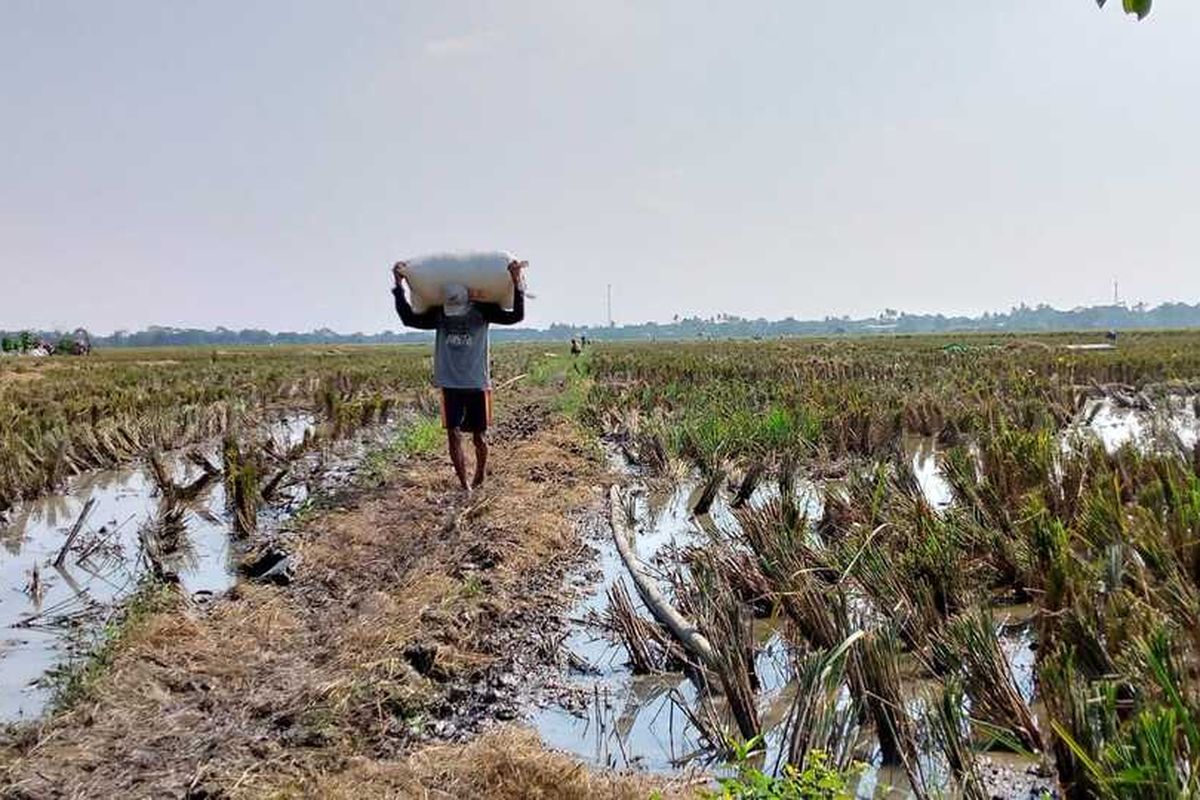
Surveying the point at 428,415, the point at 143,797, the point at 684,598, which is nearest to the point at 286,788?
the point at 143,797

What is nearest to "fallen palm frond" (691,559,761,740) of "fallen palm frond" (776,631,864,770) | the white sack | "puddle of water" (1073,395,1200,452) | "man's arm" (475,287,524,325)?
"fallen palm frond" (776,631,864,770)

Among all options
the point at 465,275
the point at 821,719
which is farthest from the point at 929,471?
the point at 821,719

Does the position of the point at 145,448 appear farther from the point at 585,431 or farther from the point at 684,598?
the point at 684,598

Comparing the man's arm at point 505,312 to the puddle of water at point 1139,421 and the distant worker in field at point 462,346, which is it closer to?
the distant worker in field at point 462,346

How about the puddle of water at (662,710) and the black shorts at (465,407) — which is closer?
the puddle of water at (662,710)

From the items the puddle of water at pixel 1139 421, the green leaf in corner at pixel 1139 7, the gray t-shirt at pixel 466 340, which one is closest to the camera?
the green leaf in corner at pixel 1139 7

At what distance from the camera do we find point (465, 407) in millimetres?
6172

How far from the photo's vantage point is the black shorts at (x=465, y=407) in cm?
614

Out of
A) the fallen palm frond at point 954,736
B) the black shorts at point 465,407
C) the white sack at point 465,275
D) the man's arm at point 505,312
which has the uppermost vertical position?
the white sack at point 465,275

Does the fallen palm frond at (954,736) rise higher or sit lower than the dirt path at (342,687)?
higher

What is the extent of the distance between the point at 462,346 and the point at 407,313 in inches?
19.4

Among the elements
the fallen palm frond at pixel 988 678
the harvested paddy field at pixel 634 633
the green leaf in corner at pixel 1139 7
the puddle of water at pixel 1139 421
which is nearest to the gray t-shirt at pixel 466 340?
the harvested paddy field at pixel 634 633

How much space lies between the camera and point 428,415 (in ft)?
40.8

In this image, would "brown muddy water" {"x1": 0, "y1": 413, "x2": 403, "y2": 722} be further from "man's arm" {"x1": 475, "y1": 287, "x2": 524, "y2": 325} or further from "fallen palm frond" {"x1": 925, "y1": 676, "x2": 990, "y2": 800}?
"fallen palm frond" {"x1": 925, "y1": 676, "x2": 990, "y2": 800}
